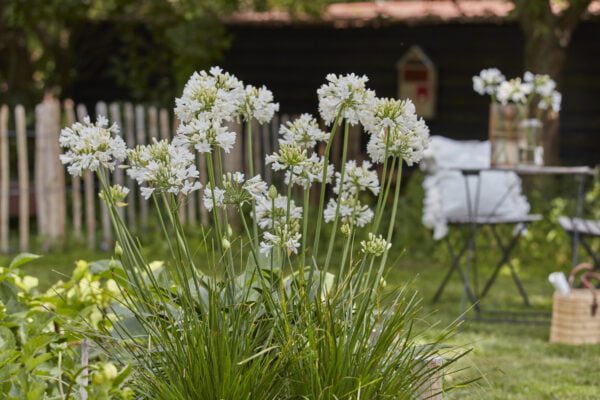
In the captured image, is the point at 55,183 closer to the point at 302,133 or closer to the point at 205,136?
the point at 302,133

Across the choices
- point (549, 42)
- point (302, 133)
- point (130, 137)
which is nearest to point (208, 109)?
point (302, 133)

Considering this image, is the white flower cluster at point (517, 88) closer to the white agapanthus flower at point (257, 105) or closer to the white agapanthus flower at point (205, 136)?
the white agapanthus flower at point (257, 105)

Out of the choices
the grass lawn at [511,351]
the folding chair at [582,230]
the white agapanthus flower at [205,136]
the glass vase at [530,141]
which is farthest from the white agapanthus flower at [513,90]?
the white agapanthus flower at [205,136]

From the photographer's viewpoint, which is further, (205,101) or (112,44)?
(112,44)

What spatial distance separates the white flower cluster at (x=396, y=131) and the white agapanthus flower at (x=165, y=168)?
443 millimetres

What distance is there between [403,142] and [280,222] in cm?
36

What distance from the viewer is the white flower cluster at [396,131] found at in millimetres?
2406

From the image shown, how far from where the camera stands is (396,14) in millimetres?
11047

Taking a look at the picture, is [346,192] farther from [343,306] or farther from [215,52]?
[215,52]

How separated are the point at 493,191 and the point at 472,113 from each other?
486 centimetres

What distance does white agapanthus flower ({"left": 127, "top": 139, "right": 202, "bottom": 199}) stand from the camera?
2316 millimetres

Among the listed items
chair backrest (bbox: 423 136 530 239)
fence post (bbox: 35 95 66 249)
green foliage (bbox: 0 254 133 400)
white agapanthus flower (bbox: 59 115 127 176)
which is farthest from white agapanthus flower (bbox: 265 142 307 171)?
fence post (bbox: 35 95 66 249)

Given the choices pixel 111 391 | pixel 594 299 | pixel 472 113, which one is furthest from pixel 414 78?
pixel 111 391

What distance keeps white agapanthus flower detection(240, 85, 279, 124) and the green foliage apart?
1.86 ft
